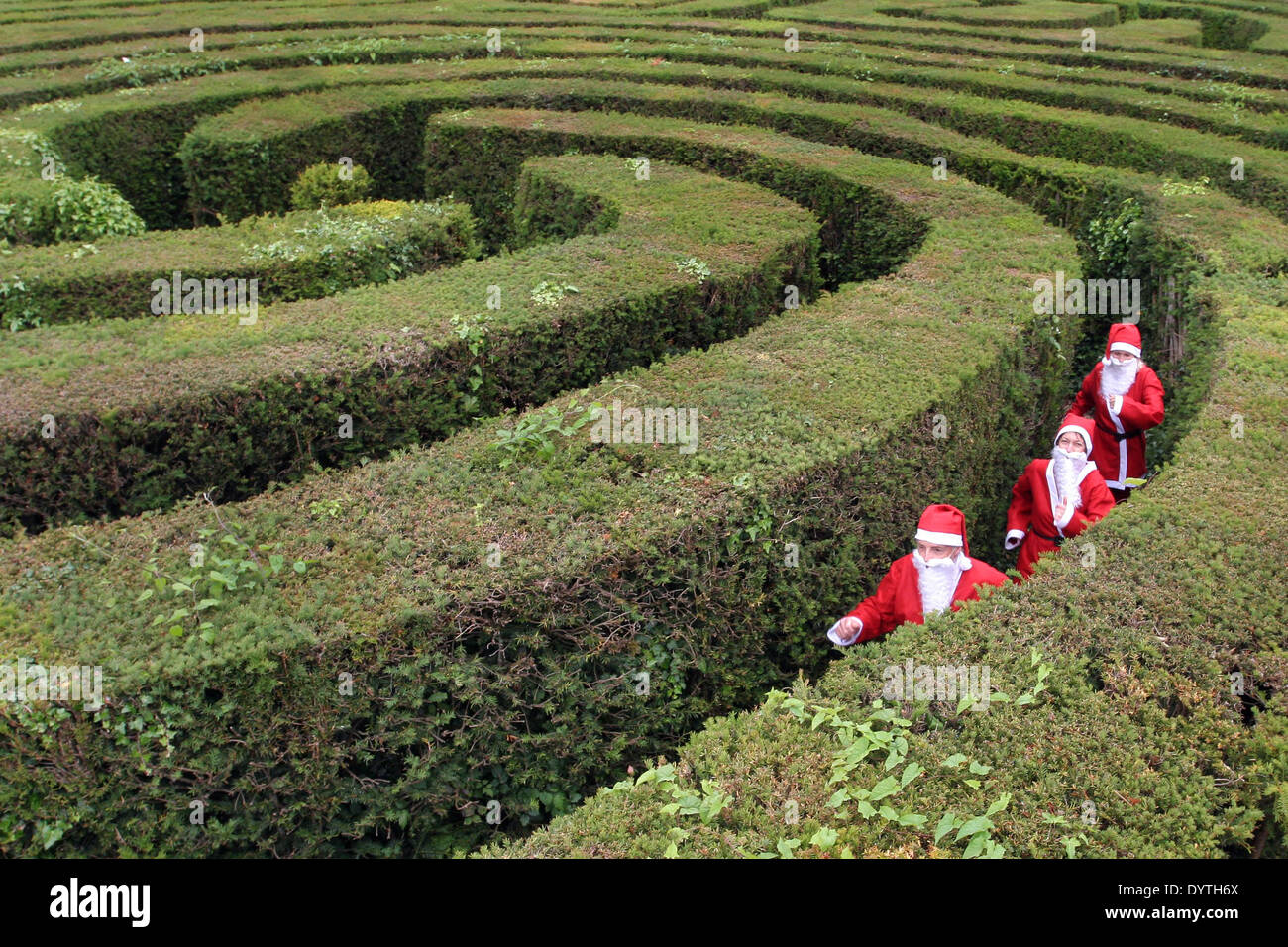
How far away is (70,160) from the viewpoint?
1441 centimetres

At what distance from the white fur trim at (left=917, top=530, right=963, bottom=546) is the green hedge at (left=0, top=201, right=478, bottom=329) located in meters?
7.13

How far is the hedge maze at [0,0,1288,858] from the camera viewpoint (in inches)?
183

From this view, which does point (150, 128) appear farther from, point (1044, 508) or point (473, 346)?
point (1044, 508)

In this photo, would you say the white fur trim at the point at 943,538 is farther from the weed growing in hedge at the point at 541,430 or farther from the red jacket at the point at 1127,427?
the red jacket at the point at 1127,427

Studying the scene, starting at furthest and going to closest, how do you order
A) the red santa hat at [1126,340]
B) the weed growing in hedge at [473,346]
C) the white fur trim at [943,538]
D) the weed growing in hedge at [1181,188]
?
1. the weed growing in hedge at [1181,188]
2. the red santa hat at [1126,340]
3. the weed growing in hedge at [473,346]
4. the white fur trim at [943,538]

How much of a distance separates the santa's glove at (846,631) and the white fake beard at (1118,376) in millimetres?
3841

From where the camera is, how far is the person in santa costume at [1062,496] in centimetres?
732

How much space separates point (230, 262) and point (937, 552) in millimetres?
7695

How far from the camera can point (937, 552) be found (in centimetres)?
635

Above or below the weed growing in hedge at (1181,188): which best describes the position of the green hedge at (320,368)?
below

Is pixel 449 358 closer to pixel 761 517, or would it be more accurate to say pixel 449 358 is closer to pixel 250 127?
pixel 761 517

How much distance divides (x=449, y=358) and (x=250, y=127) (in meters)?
8.48

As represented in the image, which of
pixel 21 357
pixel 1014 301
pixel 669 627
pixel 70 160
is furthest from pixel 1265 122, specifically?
pixel 70 160

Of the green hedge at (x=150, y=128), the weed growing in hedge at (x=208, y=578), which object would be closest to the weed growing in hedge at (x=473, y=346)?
the weed growing in hedge at (x=208, y=578)
